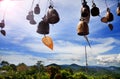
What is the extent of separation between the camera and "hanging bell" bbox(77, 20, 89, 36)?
7.34ft

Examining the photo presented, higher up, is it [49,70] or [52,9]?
[52,9]

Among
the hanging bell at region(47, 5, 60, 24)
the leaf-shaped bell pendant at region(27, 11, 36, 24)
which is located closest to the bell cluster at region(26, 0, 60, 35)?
the hanging bell at region(47, 5, 60, 24)

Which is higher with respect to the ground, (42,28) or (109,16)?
(109,16)

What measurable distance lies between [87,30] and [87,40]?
0.17 meters

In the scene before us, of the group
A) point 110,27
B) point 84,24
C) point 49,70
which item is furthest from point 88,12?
point 49,70

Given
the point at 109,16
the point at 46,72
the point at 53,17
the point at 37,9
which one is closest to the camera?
the point at 53,17

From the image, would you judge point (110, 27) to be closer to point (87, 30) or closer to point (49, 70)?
point (87, 30)

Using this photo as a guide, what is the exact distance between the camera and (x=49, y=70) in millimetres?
4465

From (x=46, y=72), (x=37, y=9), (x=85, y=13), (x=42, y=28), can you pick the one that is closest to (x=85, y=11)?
(x=85, y=13)

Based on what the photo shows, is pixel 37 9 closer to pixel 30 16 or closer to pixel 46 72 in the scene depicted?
pixel 30 16

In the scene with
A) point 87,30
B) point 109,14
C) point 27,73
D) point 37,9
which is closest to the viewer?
point 87,30

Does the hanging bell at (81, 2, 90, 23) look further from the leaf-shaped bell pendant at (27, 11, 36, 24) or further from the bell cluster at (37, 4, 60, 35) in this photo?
the leaf-shaped bell pendant at (27, 11, 36, 24)

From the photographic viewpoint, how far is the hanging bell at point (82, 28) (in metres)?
2.24

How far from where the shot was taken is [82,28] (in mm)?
2256
